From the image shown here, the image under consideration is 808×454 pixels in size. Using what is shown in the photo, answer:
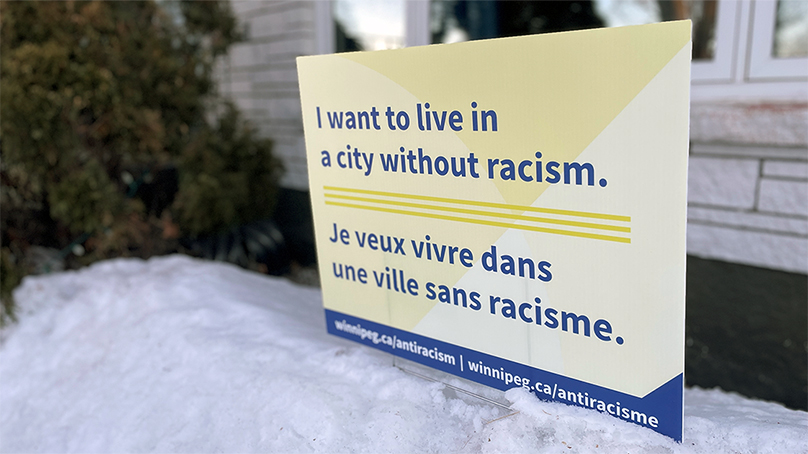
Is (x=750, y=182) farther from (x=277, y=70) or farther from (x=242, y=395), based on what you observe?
(x=277, y=70)

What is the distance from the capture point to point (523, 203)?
5.32 feet

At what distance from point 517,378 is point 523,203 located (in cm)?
56

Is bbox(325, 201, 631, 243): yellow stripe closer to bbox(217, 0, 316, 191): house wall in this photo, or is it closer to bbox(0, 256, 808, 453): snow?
bbox(0, 256, 808, 453): snow

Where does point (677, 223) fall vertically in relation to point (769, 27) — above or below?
below

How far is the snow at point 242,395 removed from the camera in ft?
5.48

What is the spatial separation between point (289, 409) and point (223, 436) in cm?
25

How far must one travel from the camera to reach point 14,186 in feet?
12.5

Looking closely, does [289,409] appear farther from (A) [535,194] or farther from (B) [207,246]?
(B) [207,246]

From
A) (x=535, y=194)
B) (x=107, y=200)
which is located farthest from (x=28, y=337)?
(x=535, y=194)

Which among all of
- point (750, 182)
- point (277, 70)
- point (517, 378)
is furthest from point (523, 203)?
point (277, 70)

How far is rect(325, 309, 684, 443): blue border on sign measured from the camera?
151cm

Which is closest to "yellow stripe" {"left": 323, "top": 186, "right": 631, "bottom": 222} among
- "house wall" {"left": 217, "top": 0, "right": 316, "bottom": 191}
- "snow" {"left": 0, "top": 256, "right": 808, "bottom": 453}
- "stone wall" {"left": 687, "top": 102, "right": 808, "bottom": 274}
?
"snow" {"left": 0, "top": 256, "right": 808, "bottom": 453}

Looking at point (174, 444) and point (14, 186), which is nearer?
point (174, 444)

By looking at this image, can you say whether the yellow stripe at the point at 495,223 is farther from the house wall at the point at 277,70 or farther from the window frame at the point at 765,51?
the house wall at the point at 277,70
